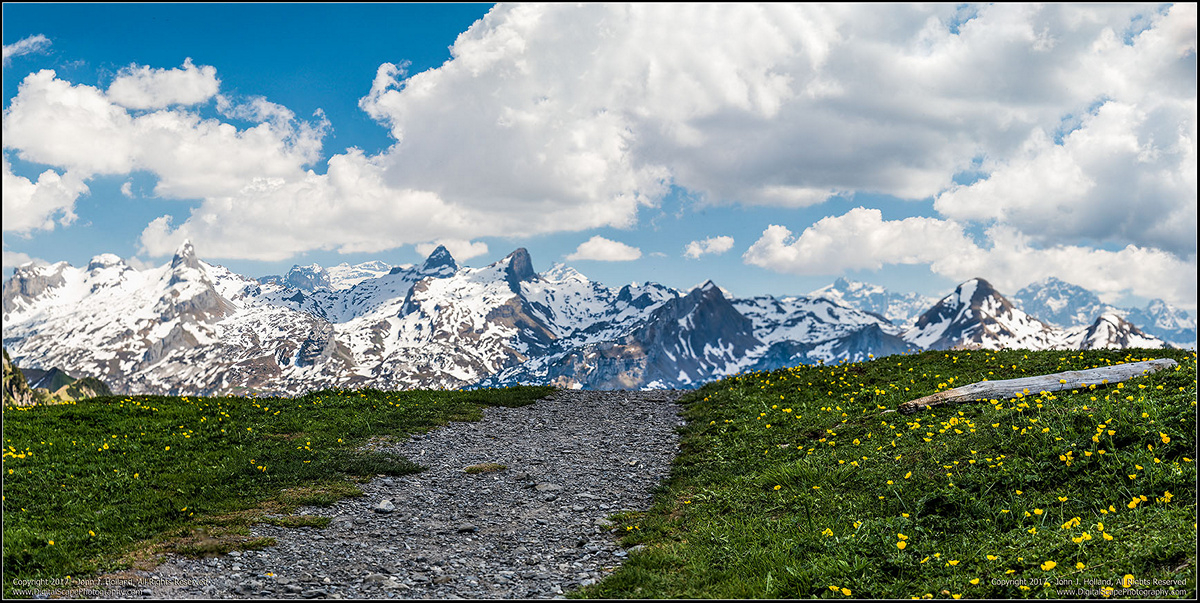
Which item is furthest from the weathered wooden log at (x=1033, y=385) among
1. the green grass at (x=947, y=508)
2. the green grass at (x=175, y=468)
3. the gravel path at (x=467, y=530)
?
the green grass at (x=175, y=468)

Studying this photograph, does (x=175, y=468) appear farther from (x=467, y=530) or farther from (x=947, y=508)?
(x=947, y=508)

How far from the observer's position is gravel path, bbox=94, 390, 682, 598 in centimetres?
1278

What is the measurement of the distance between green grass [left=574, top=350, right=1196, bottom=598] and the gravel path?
1.26m

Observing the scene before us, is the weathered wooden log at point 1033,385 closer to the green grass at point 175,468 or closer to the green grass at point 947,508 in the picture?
the green grass at point 947,508

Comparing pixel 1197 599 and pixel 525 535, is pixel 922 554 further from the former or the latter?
pixel 525 535

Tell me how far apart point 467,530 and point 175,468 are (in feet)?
31.9

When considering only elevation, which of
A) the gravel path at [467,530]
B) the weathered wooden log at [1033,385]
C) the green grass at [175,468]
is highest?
the weathered wooden log at [1033,385]

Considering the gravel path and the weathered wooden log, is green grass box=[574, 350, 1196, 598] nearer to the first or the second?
the weathered wooden log

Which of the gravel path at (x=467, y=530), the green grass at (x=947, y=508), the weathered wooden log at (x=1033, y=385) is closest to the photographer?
the green grass at (x=947, y=508)

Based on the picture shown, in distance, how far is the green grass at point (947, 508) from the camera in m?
10.1

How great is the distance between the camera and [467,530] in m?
16.4

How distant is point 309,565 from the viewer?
45.2 feet

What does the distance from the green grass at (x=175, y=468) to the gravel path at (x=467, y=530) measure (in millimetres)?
1046

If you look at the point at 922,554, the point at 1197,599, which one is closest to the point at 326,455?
the point at 922,554
